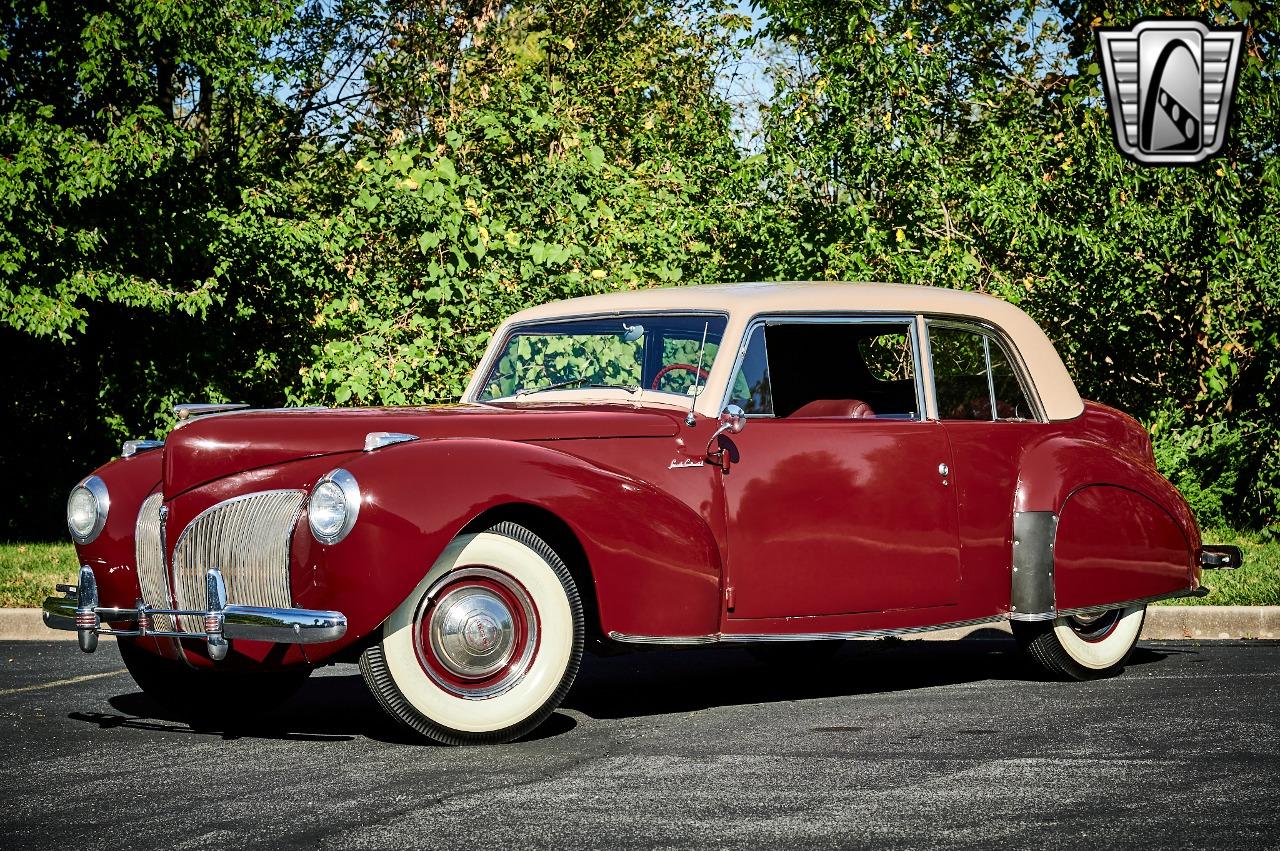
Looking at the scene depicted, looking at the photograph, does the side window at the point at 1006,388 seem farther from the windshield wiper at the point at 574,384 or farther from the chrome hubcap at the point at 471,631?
the chrome hubcap at the point at 471,631

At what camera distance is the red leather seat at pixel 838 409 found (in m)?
6.82

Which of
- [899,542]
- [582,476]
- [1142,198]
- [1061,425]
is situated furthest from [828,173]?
[582,476]

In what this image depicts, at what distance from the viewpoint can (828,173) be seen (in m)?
13.5

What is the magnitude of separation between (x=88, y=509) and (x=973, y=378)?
3847 mm

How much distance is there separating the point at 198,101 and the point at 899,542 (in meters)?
13.6

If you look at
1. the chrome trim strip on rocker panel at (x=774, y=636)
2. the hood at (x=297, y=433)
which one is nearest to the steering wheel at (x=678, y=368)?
the hood at (x=297, y=433)

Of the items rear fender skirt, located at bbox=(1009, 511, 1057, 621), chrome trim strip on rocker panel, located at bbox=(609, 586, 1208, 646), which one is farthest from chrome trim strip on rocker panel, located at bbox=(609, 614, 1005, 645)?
rear fender skirt, located at bbox=(1009, 511, 1057, 621)

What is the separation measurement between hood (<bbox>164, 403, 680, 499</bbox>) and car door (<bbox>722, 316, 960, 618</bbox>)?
745 mm

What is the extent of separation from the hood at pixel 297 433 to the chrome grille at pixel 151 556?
0.27 metres

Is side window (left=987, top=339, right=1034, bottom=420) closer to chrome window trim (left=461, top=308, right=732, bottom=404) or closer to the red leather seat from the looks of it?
the red leather seat

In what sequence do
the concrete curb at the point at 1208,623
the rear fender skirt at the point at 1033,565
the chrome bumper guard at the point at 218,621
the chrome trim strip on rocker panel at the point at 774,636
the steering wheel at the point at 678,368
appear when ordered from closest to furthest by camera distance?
the chrome bumper guard at the point at 218,621 → the chrome trim strip on rocker panel at the point at 774,636 → the steering wheel at the point at 678,368 → the rear fender skirt at the point at 1033,565 → the concrete curb at the point at 1208,623

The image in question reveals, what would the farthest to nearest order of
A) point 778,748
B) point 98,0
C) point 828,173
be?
point 98,0
point 828,173
point 778,748

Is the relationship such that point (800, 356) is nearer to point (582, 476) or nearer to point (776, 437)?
point (776, 437)

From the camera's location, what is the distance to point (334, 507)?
5.40m
